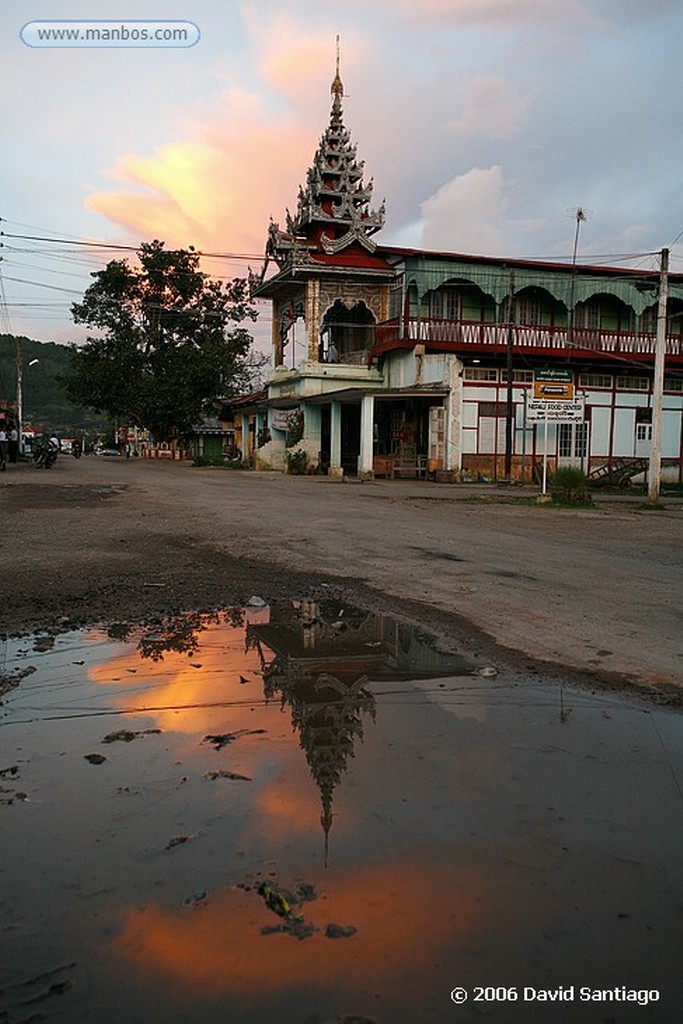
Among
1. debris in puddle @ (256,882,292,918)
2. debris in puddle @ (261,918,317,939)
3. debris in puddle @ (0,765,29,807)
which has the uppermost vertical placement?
debris in puddle @ (0,765,29,807)

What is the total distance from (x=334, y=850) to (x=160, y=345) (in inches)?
1891

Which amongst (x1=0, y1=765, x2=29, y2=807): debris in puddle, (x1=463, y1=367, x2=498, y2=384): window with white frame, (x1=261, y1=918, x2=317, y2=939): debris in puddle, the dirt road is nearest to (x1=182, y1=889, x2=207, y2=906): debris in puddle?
(x1=261, y1=918, x2=317, y2=939): debris in puddle

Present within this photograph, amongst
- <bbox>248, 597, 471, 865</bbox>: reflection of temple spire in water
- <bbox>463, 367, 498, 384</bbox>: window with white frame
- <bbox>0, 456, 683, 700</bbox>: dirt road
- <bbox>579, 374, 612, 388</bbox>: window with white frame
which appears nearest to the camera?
<bbox>248, 597, 471, 865</bbox>: reflection of temple spire in water

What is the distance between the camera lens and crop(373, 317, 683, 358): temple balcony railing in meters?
29.8

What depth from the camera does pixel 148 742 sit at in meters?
3.65

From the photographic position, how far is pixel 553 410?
849 inches

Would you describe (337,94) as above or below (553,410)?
above

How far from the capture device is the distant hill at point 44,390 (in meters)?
82.1

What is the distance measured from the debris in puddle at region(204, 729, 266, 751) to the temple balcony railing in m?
26.8

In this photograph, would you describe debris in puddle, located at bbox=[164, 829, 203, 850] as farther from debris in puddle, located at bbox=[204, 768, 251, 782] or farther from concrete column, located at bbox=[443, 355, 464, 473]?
concrete column, located at bbox=[443, 355, 464, 473]

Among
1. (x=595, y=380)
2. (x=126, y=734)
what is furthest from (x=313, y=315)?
(x=126, y=734)

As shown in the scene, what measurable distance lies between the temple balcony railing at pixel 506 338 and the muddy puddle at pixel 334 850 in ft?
87.0

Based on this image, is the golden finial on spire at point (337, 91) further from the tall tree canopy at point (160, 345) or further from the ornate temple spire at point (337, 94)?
the tall tree canopy at point (160, 345)

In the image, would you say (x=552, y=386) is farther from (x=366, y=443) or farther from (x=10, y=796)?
(x=10, y=796)
